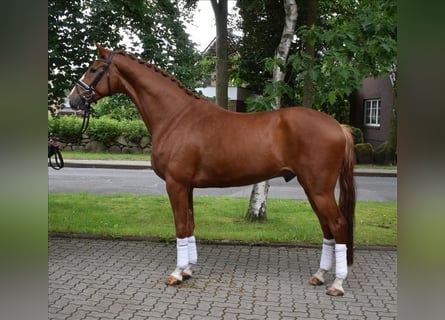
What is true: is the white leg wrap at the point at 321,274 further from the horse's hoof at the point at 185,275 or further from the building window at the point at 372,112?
the building window at the point at 372,112

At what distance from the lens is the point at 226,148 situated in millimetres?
4684

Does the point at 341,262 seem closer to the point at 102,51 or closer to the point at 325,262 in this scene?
the point at 325,262

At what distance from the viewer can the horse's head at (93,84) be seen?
189 inches

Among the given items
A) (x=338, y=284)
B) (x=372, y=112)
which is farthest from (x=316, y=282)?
(x=372, y=112)

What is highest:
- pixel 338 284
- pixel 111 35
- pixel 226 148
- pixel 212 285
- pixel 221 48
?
pixel 221 48

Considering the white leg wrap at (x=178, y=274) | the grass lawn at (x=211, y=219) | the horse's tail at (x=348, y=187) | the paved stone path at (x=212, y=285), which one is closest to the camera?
the paved stone path at (x=212, y=285)

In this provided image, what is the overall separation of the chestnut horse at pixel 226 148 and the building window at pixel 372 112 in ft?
65.2

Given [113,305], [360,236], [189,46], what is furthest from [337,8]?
[113,305]

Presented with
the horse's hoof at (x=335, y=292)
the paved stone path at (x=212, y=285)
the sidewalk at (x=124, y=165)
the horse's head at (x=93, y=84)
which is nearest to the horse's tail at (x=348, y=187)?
the horse's hoof at (x=335, y=292)

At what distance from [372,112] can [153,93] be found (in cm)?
2128

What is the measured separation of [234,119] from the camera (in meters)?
4.81
